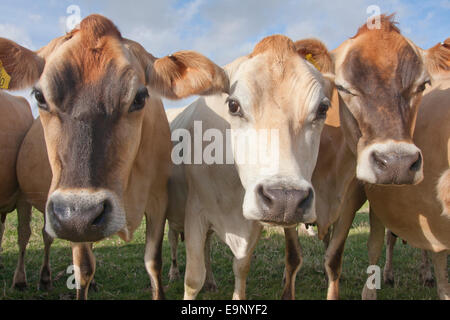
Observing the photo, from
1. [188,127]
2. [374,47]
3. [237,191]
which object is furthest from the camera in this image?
[188,127]

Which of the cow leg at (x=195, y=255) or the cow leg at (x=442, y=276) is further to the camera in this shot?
the cow leg at (x=442, y=276)

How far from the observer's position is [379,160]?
3.23m

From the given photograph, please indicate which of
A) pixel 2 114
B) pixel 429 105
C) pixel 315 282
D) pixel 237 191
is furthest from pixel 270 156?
pixel 2 114

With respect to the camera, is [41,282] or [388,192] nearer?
[388,192]

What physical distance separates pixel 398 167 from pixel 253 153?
3.92 ft

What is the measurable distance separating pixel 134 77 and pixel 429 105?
323cm

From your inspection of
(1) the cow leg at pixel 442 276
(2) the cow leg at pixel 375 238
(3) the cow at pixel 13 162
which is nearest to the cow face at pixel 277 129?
(2) the cow leg at pixel 375 238

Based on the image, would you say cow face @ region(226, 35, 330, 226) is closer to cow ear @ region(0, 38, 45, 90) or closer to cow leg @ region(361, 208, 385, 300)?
cow ear @ region(0, 38, 45, 90)

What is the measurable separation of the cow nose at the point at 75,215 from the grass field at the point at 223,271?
2.74 metres

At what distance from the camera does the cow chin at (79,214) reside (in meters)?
2.56

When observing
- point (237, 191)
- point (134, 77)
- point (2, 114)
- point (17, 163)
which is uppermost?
point (2, 114)

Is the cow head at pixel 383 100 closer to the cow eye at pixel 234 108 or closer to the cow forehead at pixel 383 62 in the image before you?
the cow forehead at pixel 383 62
